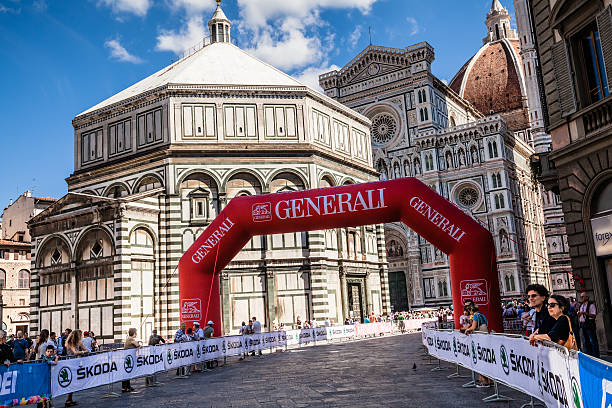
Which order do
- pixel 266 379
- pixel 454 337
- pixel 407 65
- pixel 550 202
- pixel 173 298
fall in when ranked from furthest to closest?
pixel 407 65 < pixel 550 202 < pixel 173 298 < pixel 266 379 < pixel 454 337

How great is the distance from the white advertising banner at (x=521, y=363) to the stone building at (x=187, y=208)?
17768 mm

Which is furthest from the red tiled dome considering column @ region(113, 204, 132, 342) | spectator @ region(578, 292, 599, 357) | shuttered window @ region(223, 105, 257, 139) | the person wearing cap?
spectator @ region(578, 292, 599, 357)

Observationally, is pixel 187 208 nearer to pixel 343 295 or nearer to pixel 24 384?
pixel 343 295

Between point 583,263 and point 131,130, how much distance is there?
2607 cm

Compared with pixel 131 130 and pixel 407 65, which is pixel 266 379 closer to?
pixel 131 130

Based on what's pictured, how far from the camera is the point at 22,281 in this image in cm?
5225

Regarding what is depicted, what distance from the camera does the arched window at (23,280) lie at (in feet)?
170

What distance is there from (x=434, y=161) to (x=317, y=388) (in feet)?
166

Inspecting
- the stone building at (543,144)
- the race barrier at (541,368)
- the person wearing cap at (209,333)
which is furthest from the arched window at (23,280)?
the race barrier at (541,368)

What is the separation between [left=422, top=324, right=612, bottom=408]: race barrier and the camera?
5.30m

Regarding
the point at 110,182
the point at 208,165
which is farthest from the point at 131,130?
the point at 208,165

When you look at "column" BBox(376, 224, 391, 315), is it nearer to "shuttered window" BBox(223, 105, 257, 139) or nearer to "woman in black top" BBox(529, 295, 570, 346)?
"shuttered window" BBox(223, 105, 257, 139)

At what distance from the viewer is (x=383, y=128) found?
64125 mm

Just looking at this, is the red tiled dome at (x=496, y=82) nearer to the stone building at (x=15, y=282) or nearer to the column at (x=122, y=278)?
the stone building at (x=15, y=282)
